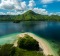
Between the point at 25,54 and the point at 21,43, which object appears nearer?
the point at 25,54

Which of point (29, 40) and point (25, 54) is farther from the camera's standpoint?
point (29, 40)

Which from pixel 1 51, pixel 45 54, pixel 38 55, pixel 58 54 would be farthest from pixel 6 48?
pixel 58 54

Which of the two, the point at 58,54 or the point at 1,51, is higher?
the point at 1,51

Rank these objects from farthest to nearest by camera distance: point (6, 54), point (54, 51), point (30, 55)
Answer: point (54, 51) → point (30, 55) → point (6, 54)

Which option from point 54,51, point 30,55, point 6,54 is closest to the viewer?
point 6,54

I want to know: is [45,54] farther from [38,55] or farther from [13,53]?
[13,53]

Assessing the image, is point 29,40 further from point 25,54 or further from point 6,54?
point 6,54

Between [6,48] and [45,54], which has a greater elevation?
[6,48]

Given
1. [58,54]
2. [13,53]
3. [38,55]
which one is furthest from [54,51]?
[13,53]
